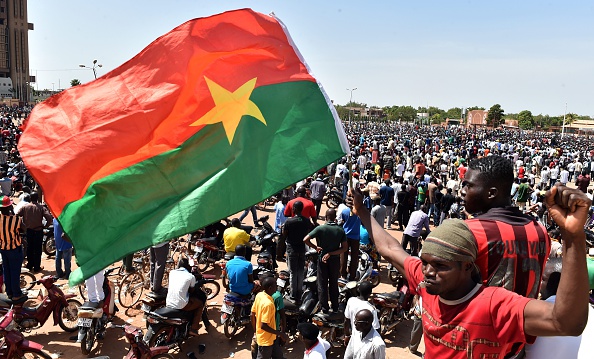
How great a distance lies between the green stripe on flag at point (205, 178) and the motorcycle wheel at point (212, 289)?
15.9 ft

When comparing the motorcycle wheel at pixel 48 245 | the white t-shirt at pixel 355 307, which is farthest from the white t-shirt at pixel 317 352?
the motorcycle wheel at pixel 48 245

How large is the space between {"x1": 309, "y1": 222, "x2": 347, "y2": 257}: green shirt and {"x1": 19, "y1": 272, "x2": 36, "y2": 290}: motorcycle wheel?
205 inches

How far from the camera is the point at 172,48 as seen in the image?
3812 millimetres

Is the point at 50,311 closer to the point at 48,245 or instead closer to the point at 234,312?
the point at 234,312

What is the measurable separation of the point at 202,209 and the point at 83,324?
4.06m

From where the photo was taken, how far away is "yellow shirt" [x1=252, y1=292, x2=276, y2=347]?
17.7 ft

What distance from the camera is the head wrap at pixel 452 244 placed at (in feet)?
5.81

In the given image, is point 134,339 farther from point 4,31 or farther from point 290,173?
point 4,31

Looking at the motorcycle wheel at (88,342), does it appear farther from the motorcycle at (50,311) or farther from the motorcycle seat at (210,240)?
the motorcycle seat at (210,240)

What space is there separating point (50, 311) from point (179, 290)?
2.19 meters

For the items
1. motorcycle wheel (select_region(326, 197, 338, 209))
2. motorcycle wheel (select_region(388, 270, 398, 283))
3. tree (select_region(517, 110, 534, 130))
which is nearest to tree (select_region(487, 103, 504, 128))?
tree (select_region(517, 110, 534, 130))

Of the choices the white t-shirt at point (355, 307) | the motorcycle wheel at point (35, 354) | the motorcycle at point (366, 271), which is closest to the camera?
the white t-shirt at point (355, 307)

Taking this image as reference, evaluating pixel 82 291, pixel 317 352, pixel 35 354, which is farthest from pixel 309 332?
pixel 82 291

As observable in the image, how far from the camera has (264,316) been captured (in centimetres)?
539
